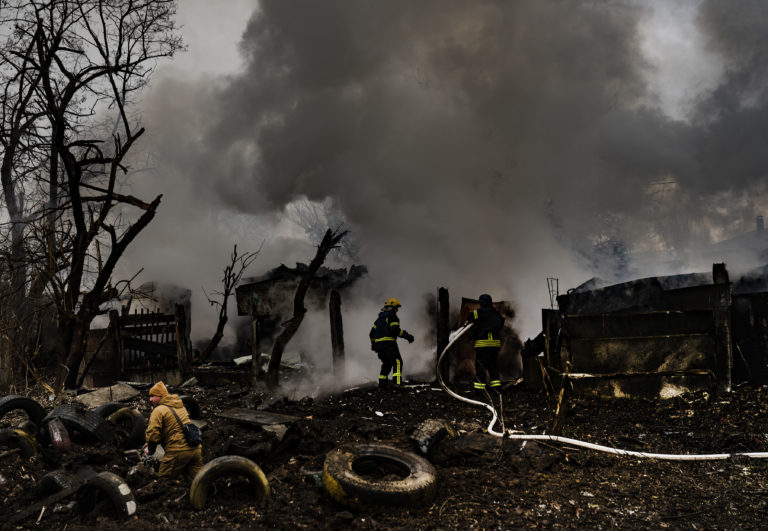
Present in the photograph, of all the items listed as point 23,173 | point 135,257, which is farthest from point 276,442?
point 135,257

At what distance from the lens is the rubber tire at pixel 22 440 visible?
18.7ft

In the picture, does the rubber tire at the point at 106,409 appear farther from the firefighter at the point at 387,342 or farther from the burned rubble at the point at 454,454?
the firefighter at the point at 387,342

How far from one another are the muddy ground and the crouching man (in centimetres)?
21

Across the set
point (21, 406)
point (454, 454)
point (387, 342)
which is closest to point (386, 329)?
point (387, 342)

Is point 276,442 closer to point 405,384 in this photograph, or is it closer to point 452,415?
point 452,415

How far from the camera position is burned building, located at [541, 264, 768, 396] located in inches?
324

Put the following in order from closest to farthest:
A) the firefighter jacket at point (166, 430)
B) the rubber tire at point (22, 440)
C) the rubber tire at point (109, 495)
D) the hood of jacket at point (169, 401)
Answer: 1. the rubber tire at point (109, 495)
2. the firefighter jacket at point (166, 430)
3. the hood of jacket at point (169, 401)
4. the rubber tire at point (22, 440)

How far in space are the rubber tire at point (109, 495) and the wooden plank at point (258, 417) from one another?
9.00 feet

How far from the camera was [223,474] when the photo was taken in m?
4.69

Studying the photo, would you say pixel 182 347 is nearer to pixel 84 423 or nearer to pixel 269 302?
pixel 269 302

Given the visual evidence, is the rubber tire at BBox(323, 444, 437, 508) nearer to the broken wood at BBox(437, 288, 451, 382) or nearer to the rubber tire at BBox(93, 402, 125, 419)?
the rubber tire at BBox(93, 402, 125, 419)

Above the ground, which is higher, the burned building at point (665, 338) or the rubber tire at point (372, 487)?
the burned building at point (665, 338)

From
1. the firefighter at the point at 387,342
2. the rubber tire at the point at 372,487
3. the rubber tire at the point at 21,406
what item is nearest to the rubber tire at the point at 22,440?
the rubber tire at the point at 21,406

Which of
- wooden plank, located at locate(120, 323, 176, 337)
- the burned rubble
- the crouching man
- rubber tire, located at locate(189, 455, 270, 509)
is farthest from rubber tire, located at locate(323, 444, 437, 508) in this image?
wooden plank, located at locate(120, 323, 176, 337)
